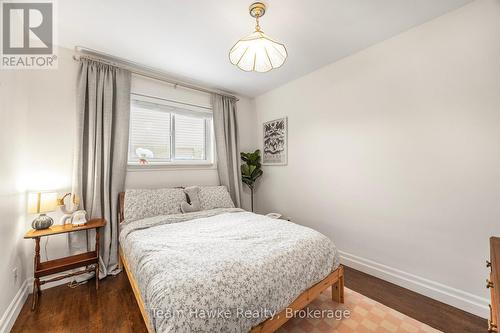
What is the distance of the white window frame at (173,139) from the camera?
2.82m

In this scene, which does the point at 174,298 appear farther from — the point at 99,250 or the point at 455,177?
the point at 455,177

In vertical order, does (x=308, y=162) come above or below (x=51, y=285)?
above

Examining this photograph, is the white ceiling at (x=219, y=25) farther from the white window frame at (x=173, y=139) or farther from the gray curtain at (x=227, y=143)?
the gray curtain at (x=227, y=143)

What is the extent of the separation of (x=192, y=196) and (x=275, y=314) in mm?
1868

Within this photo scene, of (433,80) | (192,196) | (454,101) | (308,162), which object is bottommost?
(192,196)

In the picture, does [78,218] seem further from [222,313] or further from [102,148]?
[222,313]

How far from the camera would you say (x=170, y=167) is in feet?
10.1

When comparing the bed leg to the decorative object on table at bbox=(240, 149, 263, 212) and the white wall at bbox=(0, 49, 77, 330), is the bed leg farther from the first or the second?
the white wall at bbox=(0, 49, 77, 330)

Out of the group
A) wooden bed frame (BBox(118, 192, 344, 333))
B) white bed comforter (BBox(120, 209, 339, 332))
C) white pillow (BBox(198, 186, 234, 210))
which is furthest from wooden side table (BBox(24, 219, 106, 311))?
white pillow (BBox(198, 186, 234, 210))

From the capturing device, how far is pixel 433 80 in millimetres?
1912

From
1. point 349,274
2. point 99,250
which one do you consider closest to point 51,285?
point 99,250

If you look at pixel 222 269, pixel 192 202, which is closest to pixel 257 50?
pixel 222 269

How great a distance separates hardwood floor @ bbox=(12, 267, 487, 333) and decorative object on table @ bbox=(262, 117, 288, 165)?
6.56 ft

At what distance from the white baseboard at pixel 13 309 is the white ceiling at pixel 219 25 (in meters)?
2.54
